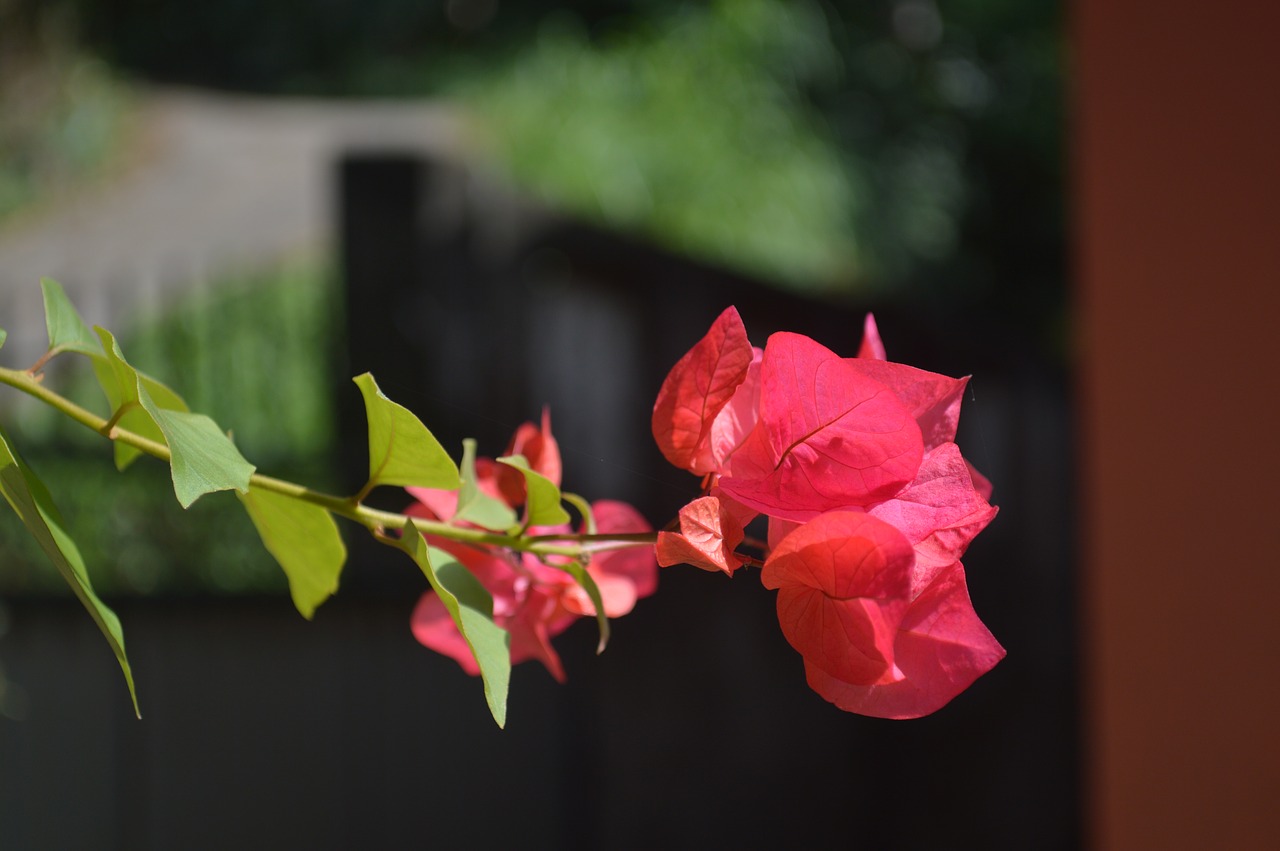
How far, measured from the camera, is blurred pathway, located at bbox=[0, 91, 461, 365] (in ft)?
13.7

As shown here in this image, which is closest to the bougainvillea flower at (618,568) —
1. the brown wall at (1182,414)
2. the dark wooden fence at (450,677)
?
the brown wall at (1182,414)

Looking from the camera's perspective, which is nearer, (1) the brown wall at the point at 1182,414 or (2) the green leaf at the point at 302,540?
(2) the green leaf at the point at 302,540

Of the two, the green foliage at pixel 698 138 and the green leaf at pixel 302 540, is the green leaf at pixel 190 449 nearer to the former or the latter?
the green leaf at pixel 302 540

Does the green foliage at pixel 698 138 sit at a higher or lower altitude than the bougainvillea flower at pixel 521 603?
higher

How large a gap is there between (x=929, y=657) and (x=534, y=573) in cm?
10

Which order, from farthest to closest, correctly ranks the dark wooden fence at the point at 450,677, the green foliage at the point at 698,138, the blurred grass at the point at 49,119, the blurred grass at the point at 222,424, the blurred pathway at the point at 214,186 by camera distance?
the blurred grass at the point at 49,119, the blurred pathway at the point at 214,186, the green foliage at the point at 698,138, the blurred grass at the point at 222,424, the dark wooden fence at the point at 450,677

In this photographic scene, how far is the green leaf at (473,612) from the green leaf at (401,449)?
2cm

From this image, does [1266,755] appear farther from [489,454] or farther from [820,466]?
[489,454]

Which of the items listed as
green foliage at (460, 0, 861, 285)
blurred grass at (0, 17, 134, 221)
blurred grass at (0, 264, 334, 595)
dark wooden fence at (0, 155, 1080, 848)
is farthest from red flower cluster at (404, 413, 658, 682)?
blurred grass at (0, 17, 134, 221)

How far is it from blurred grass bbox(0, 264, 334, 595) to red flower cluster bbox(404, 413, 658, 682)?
1.34 metres

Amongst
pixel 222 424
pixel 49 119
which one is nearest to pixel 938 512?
pixel 222 424

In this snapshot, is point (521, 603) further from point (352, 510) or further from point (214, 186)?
point (214, 186)

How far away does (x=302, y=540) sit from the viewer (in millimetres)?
239

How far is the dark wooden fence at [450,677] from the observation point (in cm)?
142
